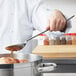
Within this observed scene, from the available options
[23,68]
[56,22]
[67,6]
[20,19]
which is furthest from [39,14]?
[67,6]

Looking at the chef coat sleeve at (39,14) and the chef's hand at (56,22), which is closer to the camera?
the chef's hand at (56,22)

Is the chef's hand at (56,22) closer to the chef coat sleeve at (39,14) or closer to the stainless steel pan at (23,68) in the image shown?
the chef coat sleeve at (39,14)

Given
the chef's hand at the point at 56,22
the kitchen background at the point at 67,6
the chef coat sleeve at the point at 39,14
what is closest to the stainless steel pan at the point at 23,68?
the chef's hand at the point at 56,22

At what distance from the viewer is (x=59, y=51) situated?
1.10 meters

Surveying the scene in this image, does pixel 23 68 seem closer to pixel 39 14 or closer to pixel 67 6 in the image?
pixel 39 14

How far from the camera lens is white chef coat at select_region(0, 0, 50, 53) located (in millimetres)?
1115

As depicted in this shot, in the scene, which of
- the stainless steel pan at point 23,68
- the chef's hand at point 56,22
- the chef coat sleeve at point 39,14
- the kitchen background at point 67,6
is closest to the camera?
the stainless steel pan at point 23,68

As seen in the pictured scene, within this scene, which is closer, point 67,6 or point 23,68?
point 23,68

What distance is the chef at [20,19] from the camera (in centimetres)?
111

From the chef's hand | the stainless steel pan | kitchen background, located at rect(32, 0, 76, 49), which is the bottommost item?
the stainless steel pan

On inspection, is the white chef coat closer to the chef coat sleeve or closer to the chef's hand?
the chef coat sleeve

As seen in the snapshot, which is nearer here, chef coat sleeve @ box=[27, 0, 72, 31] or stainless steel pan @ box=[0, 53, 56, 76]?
stainless steel pan @ box=[0, 53, 56, 76]

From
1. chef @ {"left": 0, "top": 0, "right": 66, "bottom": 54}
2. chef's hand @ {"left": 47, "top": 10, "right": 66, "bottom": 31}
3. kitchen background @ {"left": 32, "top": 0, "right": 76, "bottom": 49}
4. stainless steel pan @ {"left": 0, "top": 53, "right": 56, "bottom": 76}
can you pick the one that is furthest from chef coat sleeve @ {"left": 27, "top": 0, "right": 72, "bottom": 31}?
kitchen background @ {"left": 32, "top": 0, "right": 76, "bottom": 49}

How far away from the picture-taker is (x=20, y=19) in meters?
1.14
